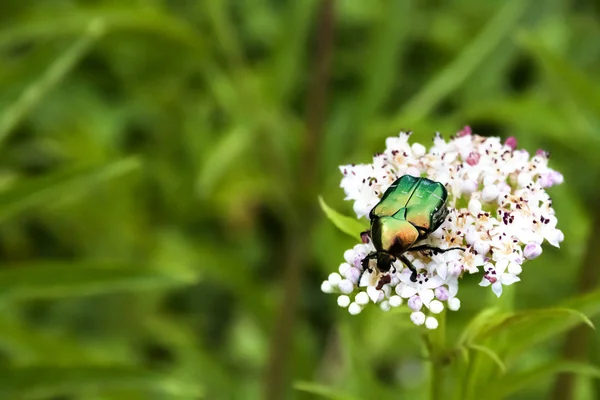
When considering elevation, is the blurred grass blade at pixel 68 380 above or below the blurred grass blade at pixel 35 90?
below

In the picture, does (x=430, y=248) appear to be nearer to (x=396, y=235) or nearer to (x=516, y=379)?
(x=396, y=235)

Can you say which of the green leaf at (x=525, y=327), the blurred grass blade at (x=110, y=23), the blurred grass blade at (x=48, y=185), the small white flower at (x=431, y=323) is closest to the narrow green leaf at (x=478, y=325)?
the green leaf at (x=525, y=327)

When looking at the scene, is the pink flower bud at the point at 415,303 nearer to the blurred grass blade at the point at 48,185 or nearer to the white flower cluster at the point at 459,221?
the white flower cluster at the point at 459,221

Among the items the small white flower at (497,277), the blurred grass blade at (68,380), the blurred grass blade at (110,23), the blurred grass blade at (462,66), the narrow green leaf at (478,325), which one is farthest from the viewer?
the blurred grass blade at (462,66)

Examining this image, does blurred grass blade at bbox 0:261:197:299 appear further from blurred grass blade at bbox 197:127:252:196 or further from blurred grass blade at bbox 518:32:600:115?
blurred grass blade at bbox 518:32:600:115

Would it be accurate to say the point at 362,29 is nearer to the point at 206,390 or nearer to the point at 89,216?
the point at 89,216

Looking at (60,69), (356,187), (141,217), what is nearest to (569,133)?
(356,187)
